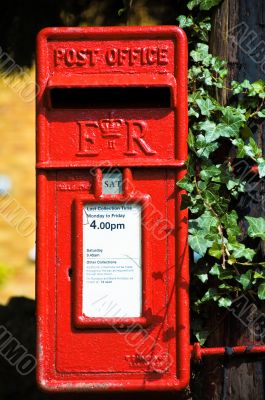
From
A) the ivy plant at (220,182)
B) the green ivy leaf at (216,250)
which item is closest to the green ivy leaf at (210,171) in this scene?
the ivy plant at (220,182)

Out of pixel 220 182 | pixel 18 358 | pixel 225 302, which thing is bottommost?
pixel 18 358

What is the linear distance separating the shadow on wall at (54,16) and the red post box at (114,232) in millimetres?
1574

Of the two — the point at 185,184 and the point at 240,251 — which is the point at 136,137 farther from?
the point at 240,251

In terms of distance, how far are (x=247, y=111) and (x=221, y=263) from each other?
0.61 m

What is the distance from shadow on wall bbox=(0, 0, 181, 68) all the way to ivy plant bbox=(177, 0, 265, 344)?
4.20 ft

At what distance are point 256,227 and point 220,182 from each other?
0.22 meters

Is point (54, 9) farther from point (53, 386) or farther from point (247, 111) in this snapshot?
point (53, 386)

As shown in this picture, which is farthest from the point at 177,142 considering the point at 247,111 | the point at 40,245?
the point at 40,245

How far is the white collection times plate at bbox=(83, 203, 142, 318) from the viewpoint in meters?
3.15

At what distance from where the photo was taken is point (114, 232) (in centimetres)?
316

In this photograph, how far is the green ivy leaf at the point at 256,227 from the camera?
330 centimetres

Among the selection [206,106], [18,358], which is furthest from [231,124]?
[18,358]

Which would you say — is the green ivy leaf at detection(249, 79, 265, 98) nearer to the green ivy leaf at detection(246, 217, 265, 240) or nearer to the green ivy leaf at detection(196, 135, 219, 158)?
the green ivy leaf at detection(196, 135, 219, 158)

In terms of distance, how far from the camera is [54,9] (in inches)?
188
